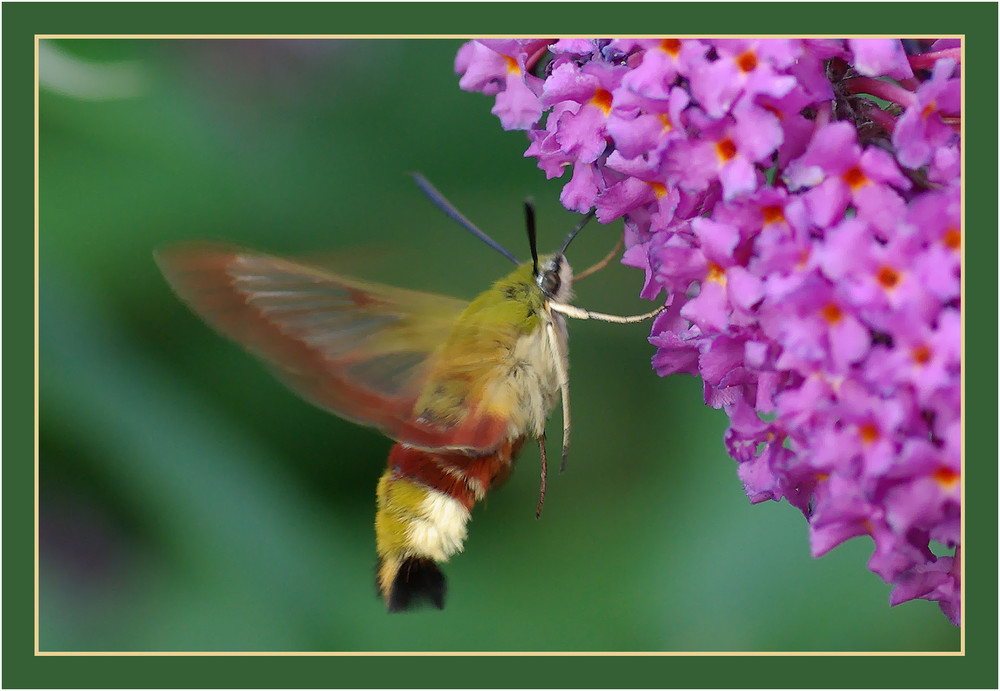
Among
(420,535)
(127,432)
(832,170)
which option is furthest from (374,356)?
(127,432)

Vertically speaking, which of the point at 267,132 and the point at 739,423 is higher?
the point at 267,132

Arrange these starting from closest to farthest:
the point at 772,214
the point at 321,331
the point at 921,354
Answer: the point at 921,354, the point at 772,214, the point at 321,331

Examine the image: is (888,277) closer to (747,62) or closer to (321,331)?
(747,62)

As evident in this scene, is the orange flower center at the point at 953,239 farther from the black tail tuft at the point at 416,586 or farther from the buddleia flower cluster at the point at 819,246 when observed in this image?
the black tail tuft at the point at 416,586

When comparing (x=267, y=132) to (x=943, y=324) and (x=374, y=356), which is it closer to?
(x=374, y=356)

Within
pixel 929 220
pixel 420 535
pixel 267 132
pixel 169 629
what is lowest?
pixel 169 629

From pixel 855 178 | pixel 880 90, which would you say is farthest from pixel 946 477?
pixel 880 90
